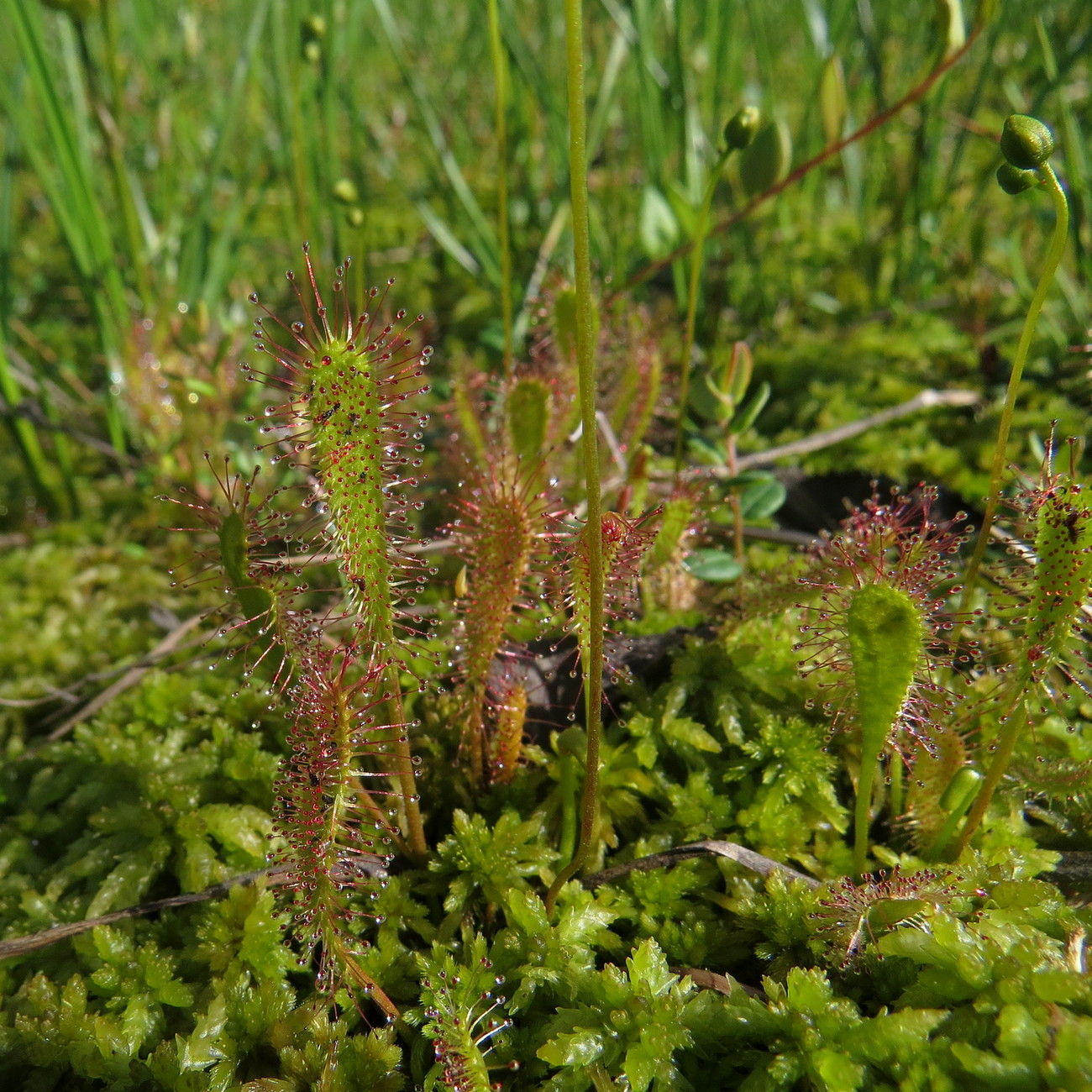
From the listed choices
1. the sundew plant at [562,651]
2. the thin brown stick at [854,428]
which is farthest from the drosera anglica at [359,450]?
the thin brown stick at [854,428]

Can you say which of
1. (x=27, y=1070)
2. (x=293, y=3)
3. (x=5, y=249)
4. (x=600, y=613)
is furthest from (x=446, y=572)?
(x=293, y=3)

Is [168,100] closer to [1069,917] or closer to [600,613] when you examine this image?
[600,613]

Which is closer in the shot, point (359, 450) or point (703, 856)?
point (359, 450)

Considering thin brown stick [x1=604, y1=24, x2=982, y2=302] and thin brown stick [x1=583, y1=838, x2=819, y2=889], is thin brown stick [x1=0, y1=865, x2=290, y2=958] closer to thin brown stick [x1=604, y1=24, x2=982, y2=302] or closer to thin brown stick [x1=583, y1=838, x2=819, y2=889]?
thin brown stick [x1=583, y1=838, x2=819, y2=889]

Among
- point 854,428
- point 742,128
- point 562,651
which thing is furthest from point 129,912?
point 854,428

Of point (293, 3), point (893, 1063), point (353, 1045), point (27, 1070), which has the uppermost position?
point (293, 3)

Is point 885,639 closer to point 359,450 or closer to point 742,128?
point 359,450
